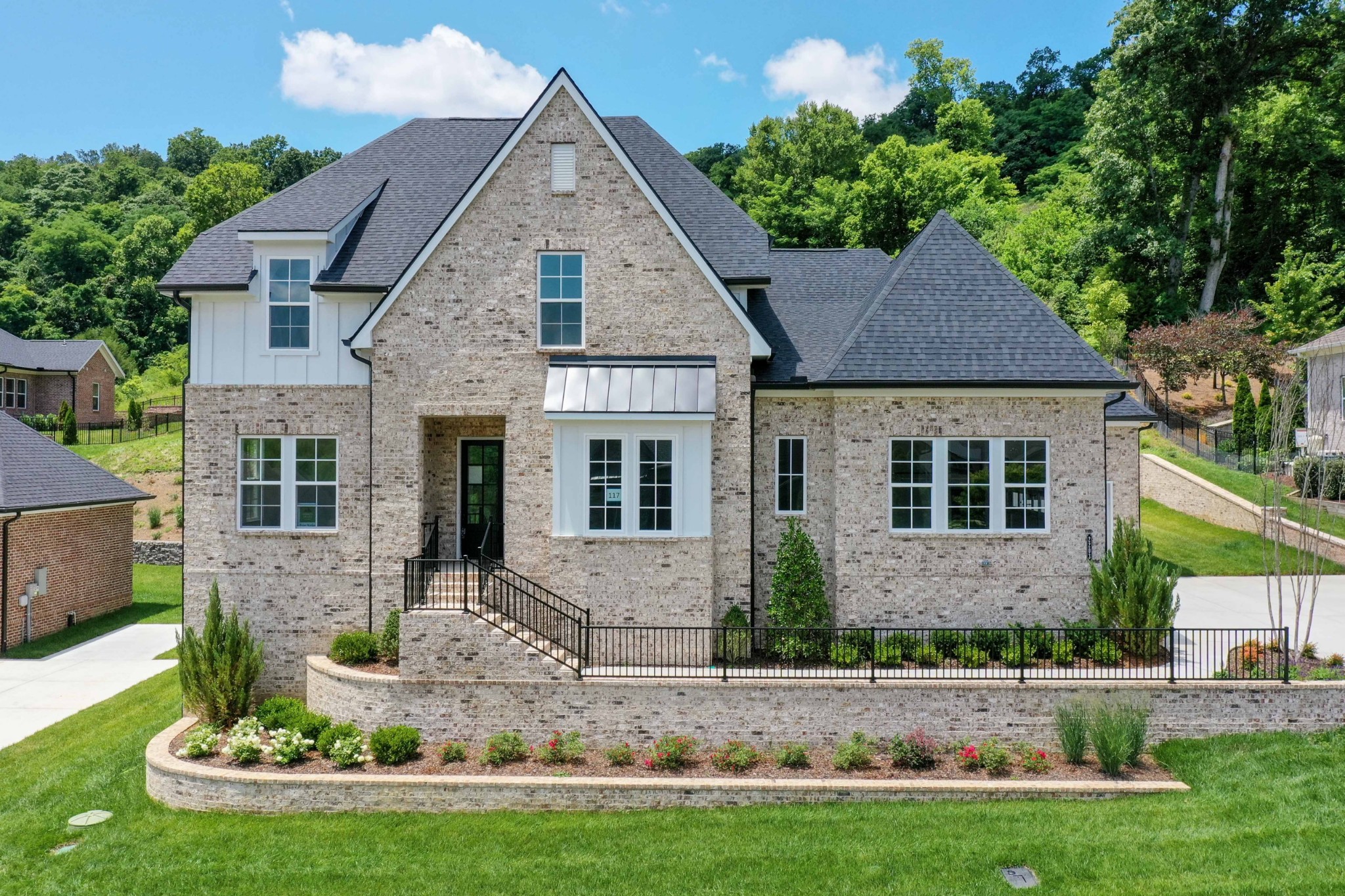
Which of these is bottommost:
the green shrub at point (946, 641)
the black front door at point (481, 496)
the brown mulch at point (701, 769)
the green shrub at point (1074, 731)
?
the brown mulch at point (701, 769)

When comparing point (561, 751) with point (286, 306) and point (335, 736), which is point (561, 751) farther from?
point (286, 306)

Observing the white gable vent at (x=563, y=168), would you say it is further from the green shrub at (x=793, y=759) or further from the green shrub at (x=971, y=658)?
the green shrub at (x=971, y=658)

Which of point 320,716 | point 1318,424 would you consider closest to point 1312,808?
point 320,716

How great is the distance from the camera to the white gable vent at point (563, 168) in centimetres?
1552

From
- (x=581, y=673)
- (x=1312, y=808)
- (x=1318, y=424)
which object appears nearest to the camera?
(x=1312, y=808)

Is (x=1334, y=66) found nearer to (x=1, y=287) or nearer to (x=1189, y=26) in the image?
(x=1189, y=26)

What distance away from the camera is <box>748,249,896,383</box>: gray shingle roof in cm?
1691

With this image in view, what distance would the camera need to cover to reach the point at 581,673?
13570mm

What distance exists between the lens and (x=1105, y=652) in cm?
1438

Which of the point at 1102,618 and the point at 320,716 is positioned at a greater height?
the point at 1102,618

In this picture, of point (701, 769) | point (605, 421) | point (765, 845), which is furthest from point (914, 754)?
point (605, 421)

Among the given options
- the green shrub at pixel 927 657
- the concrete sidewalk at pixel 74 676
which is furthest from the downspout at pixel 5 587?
the green shrub at pixel 927 657

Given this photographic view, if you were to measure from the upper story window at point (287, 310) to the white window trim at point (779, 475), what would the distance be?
9595mm

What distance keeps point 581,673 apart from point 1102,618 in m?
9.45
